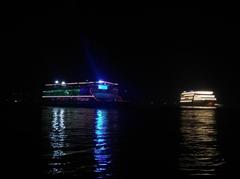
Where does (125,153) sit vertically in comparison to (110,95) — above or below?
below

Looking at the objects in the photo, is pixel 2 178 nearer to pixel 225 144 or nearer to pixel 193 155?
pixel 193 155

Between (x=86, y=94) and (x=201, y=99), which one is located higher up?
(x=86, y=94)

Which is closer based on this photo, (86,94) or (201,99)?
(86,94)

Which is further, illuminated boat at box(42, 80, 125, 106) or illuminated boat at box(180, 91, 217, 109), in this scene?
illuminated boat at box(180, 91, 217, 109)

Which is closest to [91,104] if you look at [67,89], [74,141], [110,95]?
[110,95]

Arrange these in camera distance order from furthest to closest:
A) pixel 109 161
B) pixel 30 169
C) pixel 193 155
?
pixel 193 155, pixel 109 161, pixel 30 169

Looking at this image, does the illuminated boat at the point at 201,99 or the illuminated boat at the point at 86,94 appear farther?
the illuminated boat at the point at 201,99

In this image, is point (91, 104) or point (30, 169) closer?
point (30, 169)

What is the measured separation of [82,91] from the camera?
487 feet

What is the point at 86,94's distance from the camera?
146 meters

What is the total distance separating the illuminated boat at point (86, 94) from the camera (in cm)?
14438

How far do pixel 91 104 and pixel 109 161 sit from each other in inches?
4774

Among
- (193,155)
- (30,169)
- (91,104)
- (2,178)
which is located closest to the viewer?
(2,178)

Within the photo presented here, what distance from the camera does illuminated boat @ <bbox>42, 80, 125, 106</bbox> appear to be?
144m
